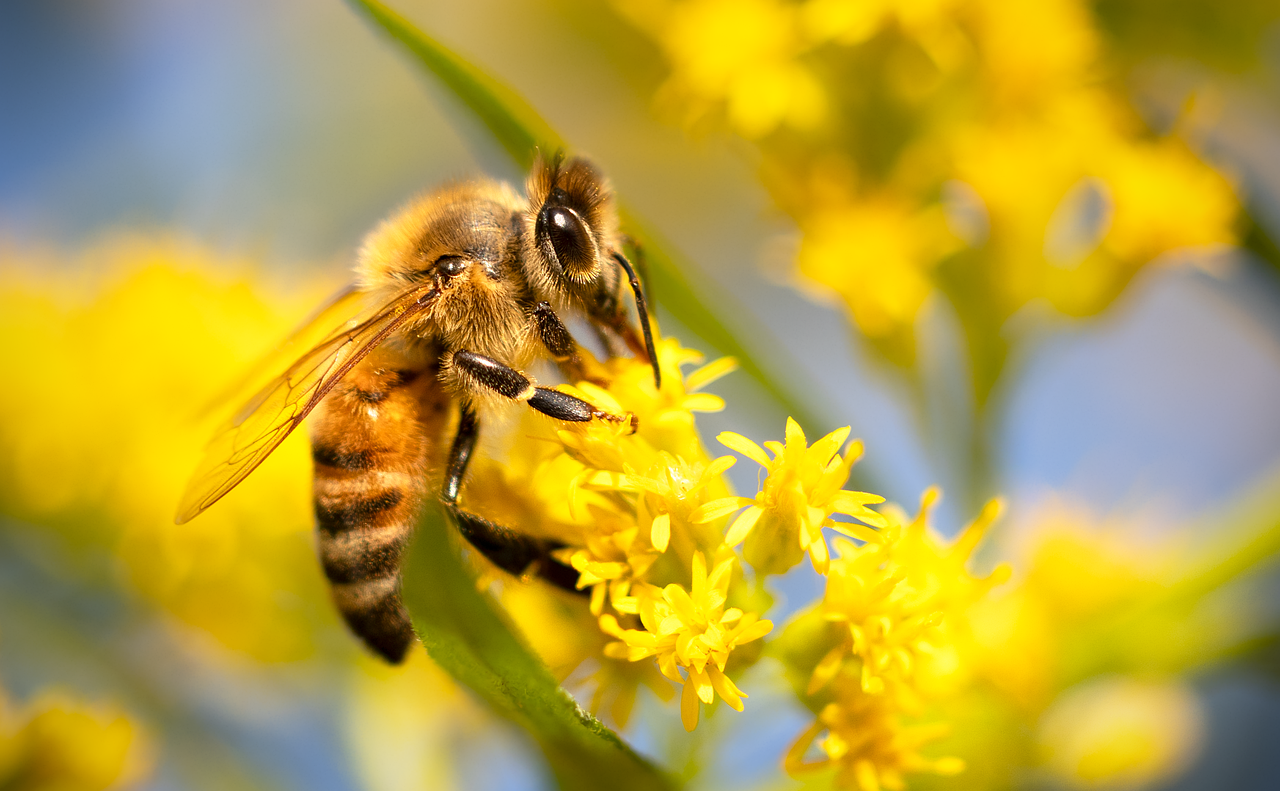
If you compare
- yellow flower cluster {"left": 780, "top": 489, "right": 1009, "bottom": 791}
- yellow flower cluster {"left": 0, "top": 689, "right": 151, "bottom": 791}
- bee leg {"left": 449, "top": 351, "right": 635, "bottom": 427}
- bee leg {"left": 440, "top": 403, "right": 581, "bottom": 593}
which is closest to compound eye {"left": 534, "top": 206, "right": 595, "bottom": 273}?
bee leg {"left": 449, "top": 351, "right": 635, "bottom": 427}

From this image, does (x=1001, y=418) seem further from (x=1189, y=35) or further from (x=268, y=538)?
(x=268, y=538)

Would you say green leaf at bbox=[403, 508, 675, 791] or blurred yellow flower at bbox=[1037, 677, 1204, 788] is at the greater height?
blurred yellow flower at bbox=[1037, 677, 1204, 788]

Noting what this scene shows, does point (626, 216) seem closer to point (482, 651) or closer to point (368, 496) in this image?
point (368, 496)

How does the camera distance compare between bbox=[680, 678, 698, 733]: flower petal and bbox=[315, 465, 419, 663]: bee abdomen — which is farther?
bbox=[315, 465, 419, 663]: bee abdomen

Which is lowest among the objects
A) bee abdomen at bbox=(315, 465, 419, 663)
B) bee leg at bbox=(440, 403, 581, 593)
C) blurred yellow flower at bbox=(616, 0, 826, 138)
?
bee abdomen at bbox=(315, 465, 419, 663)

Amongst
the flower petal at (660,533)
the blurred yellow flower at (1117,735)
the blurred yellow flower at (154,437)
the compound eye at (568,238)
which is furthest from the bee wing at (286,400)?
the blurred yellow flower at (1117,735)

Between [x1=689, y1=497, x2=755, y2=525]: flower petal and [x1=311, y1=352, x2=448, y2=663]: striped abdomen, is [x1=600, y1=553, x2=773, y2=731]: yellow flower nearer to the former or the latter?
[x1=689, y1=497, x2=755, y2=525]: flower petal

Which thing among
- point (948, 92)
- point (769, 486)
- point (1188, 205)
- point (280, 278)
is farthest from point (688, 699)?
point (280, 278)
